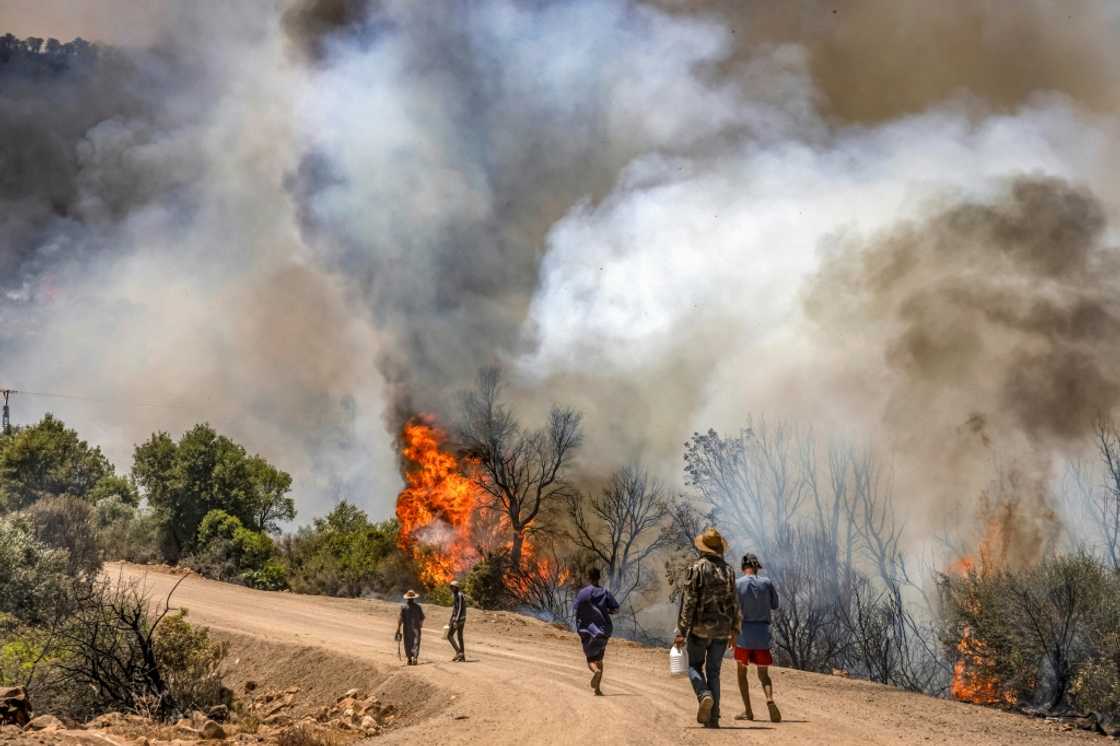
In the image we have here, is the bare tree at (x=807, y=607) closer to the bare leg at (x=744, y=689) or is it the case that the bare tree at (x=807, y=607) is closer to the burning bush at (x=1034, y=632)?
the burning bush at (x=1034, y=632)

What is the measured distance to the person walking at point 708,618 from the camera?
11914 mm

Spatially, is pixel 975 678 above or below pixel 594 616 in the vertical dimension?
below

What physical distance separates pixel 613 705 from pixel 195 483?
44.7 m

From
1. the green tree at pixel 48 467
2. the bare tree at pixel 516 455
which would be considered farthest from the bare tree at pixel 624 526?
the green tree at pixel 48 467

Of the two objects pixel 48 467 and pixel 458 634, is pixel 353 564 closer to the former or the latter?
pixel 458 634

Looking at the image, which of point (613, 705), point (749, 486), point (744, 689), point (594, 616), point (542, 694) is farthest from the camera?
point (749, 486)

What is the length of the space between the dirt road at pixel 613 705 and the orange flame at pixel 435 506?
11.0 meters

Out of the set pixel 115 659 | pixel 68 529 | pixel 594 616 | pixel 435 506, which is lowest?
pixel 115 659

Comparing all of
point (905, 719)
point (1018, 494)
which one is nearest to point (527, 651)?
point (905, 719)

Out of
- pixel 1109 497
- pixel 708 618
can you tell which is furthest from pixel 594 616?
pixel 1109 497

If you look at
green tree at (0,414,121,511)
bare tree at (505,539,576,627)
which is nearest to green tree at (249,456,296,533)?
green tree at (0,414,121,511)

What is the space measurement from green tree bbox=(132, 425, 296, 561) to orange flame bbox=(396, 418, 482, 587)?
15.7m

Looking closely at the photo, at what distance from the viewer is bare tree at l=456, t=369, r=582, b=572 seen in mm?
41188

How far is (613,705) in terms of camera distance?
1504cm
